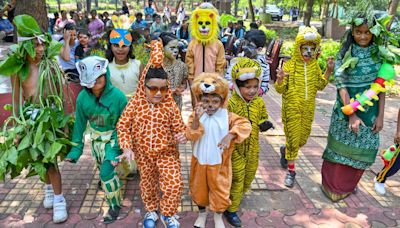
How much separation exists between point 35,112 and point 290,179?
2861 mm

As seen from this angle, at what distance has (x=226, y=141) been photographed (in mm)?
2777

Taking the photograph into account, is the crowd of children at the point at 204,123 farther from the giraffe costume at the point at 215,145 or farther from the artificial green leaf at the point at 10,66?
the artificial green leaf at the point at 10,66

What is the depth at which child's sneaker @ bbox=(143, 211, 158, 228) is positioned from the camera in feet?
10.1

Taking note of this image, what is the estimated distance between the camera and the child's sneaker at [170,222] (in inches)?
120

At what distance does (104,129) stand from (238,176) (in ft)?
4.33

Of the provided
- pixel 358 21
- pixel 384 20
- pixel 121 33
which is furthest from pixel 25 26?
pixel 384 20

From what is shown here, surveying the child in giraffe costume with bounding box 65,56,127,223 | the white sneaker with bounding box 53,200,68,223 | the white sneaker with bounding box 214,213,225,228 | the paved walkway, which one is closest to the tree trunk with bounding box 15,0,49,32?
the paved walkway

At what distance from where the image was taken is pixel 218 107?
2.84 meters

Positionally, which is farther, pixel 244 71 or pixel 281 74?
pixel 281 74

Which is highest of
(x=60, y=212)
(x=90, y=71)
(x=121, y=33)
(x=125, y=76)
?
(x=121, y=33)

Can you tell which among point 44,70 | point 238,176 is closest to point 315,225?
point 238,176

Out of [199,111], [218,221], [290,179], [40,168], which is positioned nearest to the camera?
[199,111]

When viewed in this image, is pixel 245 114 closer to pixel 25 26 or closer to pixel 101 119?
pixel 101 119

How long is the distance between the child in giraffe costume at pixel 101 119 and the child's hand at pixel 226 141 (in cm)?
97
